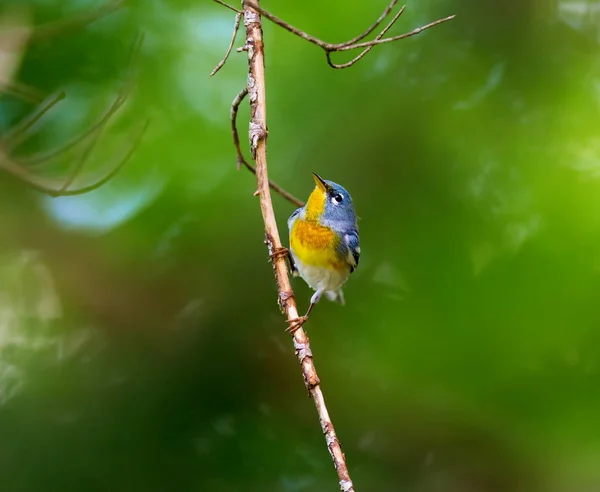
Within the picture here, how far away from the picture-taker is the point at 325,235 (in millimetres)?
2775

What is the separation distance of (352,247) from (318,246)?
6.4 inches

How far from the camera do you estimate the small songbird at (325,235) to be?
2768 millimetres

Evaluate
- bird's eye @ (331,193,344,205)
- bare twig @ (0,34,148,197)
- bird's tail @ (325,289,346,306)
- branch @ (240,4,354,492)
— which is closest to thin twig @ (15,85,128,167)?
bare twig @ (0,34,148,197)

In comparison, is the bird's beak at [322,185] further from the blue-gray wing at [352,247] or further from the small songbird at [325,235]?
the blue-gray wing at [352,247]

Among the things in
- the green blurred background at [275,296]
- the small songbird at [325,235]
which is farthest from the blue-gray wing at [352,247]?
the green blurred background at [275,296]

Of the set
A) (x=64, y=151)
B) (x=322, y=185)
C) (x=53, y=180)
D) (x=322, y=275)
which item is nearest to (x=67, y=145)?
(x=64, y=151)

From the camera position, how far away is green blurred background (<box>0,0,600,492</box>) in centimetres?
355

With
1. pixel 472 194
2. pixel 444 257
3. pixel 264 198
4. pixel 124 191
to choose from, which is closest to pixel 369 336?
pixel 444 257

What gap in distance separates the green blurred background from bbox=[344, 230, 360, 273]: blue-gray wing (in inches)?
30.8

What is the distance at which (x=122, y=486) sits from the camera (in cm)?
359

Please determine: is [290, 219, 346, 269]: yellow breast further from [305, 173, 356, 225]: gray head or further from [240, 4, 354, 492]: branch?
[240, 4, 354, 492]: branch

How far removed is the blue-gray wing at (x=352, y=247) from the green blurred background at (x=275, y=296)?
782mm

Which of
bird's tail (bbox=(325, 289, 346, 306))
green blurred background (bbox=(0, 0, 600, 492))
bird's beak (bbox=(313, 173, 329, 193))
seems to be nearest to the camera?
bird's beak (bbox=(313, 173, 329, 193))

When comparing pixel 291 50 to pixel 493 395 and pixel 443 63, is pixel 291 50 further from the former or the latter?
pixel 493 395
